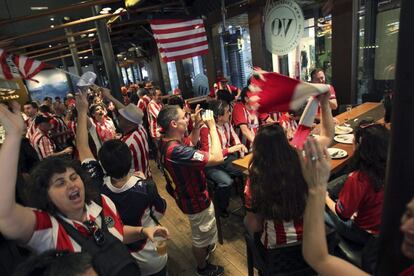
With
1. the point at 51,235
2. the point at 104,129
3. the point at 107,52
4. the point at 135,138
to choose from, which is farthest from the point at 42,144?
the point at 51,235

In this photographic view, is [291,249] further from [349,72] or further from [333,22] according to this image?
[333,22]

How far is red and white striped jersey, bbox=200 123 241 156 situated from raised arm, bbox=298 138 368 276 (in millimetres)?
2401

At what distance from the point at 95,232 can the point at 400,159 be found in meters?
1.34

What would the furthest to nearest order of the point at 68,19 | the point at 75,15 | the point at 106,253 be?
the point at 75,15, the point at 68,19, the point at 106,253

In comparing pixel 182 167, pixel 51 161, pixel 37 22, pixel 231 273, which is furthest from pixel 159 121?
pixel 37 22

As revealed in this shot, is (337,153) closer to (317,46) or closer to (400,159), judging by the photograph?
(400,159)

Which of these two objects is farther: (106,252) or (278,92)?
(106,252)

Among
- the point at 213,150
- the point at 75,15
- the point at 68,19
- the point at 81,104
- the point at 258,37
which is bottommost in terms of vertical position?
the point at 213,150

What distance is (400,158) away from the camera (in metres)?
0.65

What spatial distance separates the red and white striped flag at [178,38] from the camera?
189 inches

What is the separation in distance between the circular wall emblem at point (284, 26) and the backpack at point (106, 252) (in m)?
2.81

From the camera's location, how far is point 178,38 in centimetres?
504

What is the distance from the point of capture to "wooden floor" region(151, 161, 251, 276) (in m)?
2.92

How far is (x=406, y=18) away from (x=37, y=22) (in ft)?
44.9
